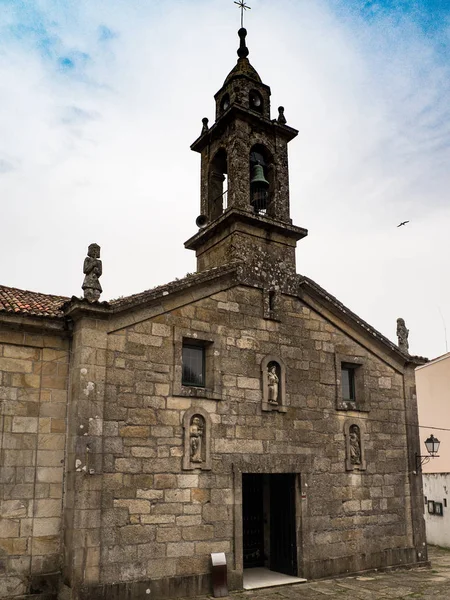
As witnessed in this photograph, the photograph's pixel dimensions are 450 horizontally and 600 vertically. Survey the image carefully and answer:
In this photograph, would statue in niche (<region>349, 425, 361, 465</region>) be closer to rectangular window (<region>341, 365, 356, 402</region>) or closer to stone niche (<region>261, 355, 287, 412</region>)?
rectangular window (<region>341, 365, 356, 402</region>)

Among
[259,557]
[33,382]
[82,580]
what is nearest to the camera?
[82,580]

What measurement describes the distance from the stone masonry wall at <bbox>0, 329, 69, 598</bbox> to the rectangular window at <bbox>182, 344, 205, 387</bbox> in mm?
2424

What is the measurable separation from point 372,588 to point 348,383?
4.73 m

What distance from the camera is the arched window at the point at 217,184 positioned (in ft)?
50.4

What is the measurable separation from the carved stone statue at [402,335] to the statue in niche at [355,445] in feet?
9.18

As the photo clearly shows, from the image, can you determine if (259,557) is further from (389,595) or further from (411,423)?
(411,423)

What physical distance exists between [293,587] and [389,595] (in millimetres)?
1892

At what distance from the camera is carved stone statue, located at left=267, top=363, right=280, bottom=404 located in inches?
506

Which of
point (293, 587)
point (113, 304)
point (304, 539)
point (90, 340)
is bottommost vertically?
point (293, 587)

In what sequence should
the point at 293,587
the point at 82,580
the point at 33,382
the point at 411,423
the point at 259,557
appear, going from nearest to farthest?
the point at 82,580, the point at 33,382, the point at 293,587, the point at 259,557, the point at 411,423

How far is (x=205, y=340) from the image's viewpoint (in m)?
12.2

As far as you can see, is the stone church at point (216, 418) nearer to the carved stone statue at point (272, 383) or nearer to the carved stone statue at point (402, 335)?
the carved stone statue at point (272, 383)

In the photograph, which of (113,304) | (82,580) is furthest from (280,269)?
(82,580)

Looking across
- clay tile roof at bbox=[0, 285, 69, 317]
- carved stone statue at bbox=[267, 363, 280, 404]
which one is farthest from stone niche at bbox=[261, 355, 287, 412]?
clay tile roof at bbox=[0, 285, 69, 317]
